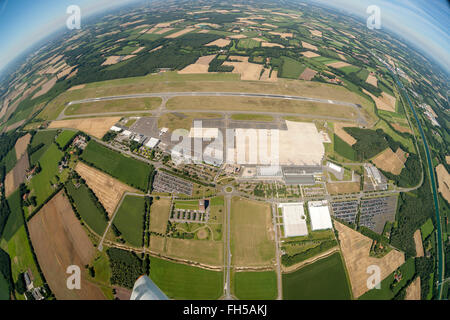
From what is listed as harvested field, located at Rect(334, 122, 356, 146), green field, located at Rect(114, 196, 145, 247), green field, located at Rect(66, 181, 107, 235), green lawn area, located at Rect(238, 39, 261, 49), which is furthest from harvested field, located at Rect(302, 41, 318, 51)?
green field, located at Rect(66, 181, 107, 235)

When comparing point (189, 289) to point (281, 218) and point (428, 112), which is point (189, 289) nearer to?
point (281, 218)

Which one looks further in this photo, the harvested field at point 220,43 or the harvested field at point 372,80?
the harvested field at point 220,43

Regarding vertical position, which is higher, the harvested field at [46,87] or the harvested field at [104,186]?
the harvested field at [46,87]

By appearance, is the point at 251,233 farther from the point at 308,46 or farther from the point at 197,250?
the point at 308,46

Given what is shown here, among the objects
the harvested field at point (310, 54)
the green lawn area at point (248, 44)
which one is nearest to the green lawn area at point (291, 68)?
the harvested field at point (310, 54)

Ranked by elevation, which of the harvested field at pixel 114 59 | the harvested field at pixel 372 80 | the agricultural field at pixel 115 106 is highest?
the harvested field at pixel 114 59

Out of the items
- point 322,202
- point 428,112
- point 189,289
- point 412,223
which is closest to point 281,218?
point 322,202

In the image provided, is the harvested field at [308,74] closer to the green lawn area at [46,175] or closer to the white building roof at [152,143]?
the white building roof at [152,143]
